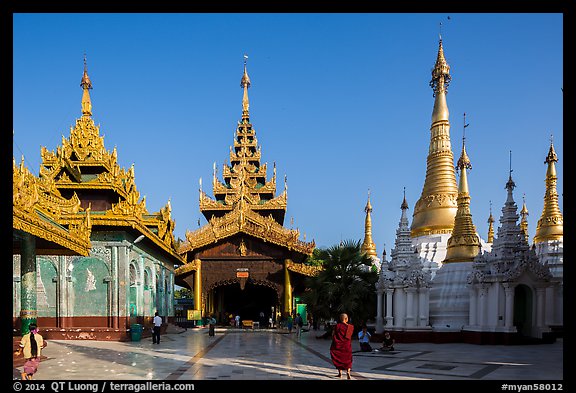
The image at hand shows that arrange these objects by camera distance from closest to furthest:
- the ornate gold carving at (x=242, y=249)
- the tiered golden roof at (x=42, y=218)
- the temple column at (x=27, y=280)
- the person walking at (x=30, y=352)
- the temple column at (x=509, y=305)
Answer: the person walking at (x=30, y=352) → the tiered golden roof at (x=42, y=218) → the temple column at (x=27, y=280) → the temple column at (x=509, y=305) → the ornate gold carving at (x=242, y=249)

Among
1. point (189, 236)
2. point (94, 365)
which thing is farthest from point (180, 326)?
point (94, 365)

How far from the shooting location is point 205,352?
16.1 metres

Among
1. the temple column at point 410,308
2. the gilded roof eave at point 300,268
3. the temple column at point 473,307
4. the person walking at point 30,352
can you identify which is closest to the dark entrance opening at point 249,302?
the gilded roof eave at point 300,268

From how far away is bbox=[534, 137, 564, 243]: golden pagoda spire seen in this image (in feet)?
89.5

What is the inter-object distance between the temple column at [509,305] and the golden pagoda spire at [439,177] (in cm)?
935

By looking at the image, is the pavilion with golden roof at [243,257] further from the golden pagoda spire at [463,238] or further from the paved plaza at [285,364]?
the paved plaza at [285,364]

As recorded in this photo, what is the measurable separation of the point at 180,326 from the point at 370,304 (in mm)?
17291

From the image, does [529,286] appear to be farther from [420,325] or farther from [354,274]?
[354,274]

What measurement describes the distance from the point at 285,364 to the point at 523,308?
478 inches

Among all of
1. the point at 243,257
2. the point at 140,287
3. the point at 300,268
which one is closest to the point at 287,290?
the point at 300,268

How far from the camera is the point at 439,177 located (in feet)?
96.3

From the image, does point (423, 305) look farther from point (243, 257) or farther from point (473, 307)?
point (243, 257)

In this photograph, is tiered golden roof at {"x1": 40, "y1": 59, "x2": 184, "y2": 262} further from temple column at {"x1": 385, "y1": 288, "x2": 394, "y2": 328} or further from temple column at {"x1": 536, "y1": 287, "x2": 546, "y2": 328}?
temple column at {"x1": 536, "y1": 287, "x2": 546, "y2": 328}

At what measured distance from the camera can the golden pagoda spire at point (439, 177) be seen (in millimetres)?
28531
